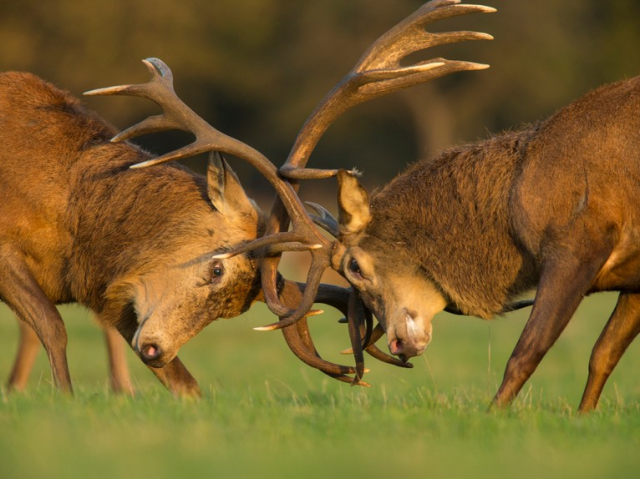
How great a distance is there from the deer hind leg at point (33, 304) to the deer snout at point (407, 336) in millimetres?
2311

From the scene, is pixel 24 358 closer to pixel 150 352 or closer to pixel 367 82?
pixel 150 352

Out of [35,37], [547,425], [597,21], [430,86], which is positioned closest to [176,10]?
[35,37]

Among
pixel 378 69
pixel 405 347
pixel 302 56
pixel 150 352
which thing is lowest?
pixel 302 56

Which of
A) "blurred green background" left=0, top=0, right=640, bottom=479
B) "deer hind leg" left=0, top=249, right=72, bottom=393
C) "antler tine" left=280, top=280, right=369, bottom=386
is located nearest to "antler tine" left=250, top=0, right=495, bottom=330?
"antler tine" left=280, top=280, right=369, bottom=386

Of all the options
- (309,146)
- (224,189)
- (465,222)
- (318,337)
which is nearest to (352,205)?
(309,146)

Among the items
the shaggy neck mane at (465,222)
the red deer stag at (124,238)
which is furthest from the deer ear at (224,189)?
the shaggy neck mane at (465,222)

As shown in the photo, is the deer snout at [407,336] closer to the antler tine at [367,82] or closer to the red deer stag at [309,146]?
the red deer stag at [309,146]

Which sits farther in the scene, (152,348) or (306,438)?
(152,348)

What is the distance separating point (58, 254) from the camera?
943 centimetres

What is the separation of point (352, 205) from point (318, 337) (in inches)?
417

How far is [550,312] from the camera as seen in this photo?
26.3ft

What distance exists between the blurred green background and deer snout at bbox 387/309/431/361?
33 cm

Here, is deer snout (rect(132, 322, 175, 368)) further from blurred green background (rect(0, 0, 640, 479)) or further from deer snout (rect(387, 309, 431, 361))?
deer snout (rect(387, 309, 431, 361))

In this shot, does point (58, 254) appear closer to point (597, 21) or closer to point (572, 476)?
point (572, 476)
